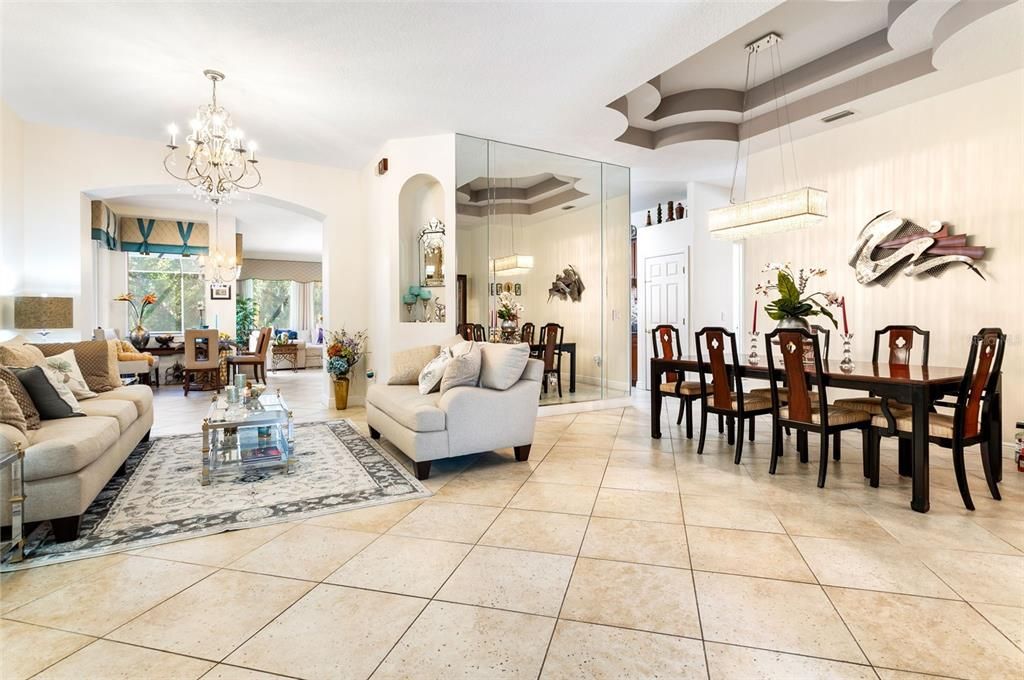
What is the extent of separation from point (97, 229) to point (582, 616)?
8.18m

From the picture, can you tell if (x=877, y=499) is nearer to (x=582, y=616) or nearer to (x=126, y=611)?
(x=582, y=616)

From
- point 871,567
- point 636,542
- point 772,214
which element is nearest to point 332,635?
point 636,542

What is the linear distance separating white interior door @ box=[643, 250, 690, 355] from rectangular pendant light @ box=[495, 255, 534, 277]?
8.06ft

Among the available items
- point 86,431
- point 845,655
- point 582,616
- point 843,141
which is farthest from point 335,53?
point 843,141

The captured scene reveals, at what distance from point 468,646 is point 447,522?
100 centimetres

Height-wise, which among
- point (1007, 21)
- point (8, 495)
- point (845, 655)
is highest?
point (1007, 21)

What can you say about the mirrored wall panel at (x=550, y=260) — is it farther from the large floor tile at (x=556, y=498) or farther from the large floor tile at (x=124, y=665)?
→ the large floor tile at (x=124, y=665)

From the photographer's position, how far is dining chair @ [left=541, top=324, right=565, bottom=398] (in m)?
5.93

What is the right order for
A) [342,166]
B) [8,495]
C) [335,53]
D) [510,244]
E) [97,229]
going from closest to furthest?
1. [8,495]
2. [335,53]
3. [510,244]
4. [342,166]
5. [97,229]

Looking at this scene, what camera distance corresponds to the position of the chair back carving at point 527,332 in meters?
5.83

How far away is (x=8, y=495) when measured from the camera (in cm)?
209

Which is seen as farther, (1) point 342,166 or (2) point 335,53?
(1) point 342,166

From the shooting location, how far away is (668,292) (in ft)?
24.0

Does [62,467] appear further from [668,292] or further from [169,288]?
[169,288]
